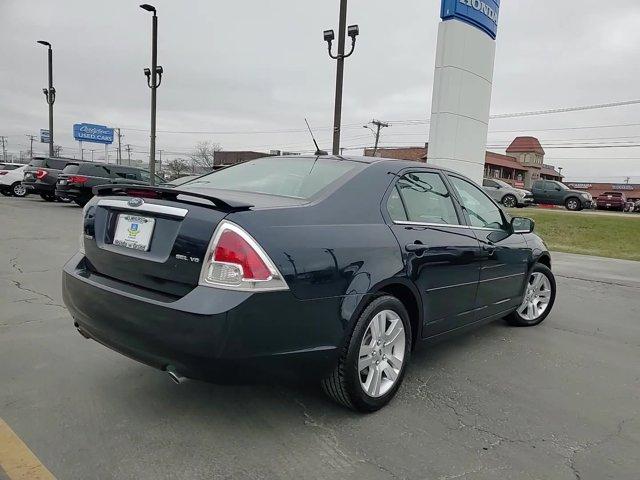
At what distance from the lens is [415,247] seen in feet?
10.5

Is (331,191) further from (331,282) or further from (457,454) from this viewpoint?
(457,454)

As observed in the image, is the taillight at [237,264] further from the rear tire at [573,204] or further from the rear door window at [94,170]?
the rear tire at [573,204]

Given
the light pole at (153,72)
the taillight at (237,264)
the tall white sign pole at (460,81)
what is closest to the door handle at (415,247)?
the taillight at (237,264)

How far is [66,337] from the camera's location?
13.4 feet

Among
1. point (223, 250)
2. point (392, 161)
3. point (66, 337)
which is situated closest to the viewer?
point (223, 250)

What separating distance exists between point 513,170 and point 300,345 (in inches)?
2694

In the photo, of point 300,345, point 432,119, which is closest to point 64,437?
point 300,345

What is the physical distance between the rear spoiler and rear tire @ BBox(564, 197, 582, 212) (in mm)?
28690

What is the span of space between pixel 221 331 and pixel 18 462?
1.17 meters

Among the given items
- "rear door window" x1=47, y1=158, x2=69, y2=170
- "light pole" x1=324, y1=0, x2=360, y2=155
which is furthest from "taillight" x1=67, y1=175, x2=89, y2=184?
"light pole" x1=324, y1=0, x2=360, y2=155

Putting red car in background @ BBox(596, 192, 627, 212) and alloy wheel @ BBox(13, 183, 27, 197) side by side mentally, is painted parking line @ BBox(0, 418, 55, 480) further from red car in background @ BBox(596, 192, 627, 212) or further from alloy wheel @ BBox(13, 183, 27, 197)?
red car in background @ BBox(596, 192, 627, 212)

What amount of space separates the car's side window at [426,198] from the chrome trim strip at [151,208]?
1.54m

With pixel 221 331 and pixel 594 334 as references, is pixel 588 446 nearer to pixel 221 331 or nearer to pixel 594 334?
pixel 221 331

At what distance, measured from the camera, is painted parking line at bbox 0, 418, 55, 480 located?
227 centimetres
